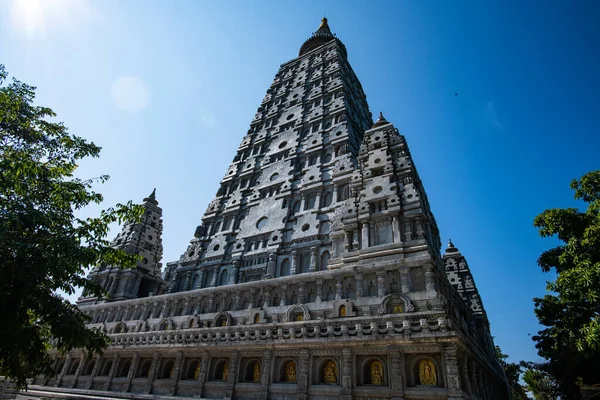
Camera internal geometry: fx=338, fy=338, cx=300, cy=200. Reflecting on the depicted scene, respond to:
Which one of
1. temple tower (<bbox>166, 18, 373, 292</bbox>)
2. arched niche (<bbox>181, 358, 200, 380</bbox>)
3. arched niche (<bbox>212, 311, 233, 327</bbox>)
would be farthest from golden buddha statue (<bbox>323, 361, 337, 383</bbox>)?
temple tower (<bbox>166, 18, 373, 292</bbox>)

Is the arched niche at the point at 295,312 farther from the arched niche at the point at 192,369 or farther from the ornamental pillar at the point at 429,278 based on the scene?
the ornamental pillar at the point at 429,278

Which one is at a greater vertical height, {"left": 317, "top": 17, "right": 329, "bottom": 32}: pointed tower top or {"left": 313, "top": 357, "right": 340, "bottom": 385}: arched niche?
{"left": 317, "top": 17, "right": 329, "bottom": 32}: pointed tower top

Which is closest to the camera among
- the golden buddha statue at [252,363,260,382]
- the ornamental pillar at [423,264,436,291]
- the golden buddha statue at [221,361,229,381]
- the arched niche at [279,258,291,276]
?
the ornamental pillar at [423,264,436,291]

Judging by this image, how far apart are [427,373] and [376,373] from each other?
227 centimetres

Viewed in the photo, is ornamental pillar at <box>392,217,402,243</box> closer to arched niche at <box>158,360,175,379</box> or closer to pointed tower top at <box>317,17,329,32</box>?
arched niche at <box>158,360,175,379</box>

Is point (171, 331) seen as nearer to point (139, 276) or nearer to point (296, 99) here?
point (139, 276)

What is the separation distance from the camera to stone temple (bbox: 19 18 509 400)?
51.5 feet

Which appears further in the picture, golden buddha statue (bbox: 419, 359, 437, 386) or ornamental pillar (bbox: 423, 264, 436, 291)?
ornamental pillar (bbox: 423, 264, 436, 291)

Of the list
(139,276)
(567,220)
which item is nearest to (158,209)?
(139,276)

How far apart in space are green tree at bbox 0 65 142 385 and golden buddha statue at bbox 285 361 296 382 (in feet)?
30.1

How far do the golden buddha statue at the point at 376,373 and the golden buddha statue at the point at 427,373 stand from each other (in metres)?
1.76

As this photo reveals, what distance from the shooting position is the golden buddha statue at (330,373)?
1625 cm

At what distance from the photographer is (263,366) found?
1783cm

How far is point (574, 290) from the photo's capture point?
16875 mm
